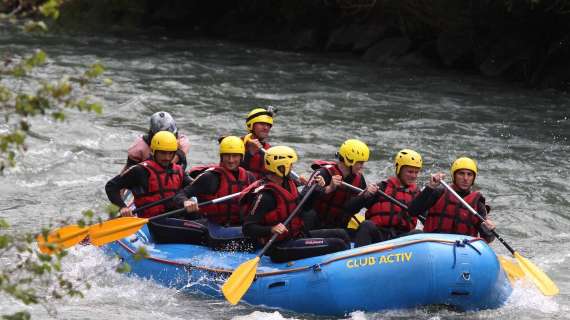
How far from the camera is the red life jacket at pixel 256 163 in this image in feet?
30.4

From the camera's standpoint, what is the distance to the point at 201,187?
821 cm

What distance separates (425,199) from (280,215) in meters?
1.16

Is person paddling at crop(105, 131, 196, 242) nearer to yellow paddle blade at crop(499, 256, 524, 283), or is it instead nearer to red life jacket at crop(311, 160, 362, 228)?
red life jacket at crop(311, 160, 362, 228)

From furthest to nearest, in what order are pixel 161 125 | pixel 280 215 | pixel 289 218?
pixel 161 125, pixel 280 215, pixel 289 218

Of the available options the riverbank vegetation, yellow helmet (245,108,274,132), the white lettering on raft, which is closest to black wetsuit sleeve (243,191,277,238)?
the white lettering on raft

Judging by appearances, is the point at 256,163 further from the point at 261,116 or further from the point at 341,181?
the point at 341,181

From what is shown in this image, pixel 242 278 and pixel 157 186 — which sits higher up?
pixel 157 186

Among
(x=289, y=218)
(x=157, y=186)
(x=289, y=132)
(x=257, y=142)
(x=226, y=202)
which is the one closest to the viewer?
(x=289, y=218)

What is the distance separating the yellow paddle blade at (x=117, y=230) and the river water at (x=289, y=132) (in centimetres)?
47

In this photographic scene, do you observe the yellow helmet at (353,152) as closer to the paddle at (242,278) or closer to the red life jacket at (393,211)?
the red life jacket at (393,211)

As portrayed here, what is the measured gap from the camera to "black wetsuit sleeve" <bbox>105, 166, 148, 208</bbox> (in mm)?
8320

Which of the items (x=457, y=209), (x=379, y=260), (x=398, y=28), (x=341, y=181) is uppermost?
(x=398, y=28)

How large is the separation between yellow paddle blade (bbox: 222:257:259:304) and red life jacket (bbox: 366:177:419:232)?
1185mm

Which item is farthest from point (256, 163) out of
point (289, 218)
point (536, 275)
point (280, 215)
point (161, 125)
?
point (536, 275)
